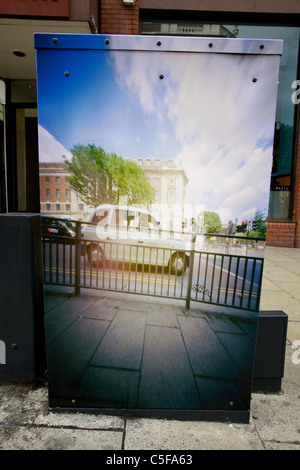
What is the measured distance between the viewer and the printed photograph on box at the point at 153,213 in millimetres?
1491

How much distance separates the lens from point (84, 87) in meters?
1.51

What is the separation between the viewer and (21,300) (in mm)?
2139

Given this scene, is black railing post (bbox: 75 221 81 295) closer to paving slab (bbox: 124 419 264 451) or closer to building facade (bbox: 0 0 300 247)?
paving slab (bbox: 124 419 264 451)

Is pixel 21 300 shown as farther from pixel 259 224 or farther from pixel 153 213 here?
pixel 259 224

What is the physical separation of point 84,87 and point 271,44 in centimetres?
99

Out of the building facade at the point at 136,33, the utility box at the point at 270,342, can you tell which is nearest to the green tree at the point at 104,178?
the utility box at the point at 270,342

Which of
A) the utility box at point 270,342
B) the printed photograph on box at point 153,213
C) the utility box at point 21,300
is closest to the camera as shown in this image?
→ the printed photograph on box at point 153,213

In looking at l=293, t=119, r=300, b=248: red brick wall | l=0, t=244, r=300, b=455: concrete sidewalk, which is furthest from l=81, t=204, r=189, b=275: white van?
l=293, t=119, r=300, b=248: red brick wall

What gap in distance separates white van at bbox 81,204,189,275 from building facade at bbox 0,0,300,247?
474 cm

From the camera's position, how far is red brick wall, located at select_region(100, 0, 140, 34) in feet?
19.0

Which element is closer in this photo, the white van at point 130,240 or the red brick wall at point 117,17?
the white van at point 130,240

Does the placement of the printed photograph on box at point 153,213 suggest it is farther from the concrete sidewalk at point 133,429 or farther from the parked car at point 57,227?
the concrete sidewalk at point 133,429

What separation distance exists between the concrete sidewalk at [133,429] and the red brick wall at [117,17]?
257 inches

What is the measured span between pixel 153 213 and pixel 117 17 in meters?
6.16
